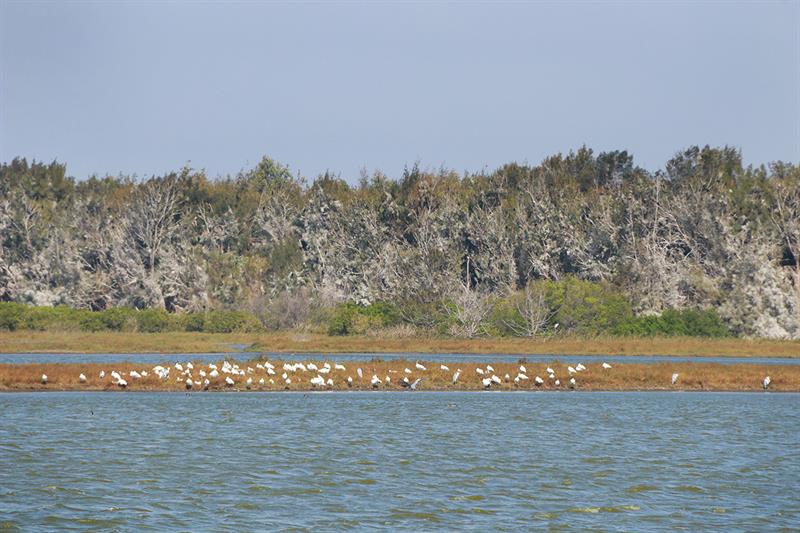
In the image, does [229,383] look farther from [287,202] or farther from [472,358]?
[287,202]

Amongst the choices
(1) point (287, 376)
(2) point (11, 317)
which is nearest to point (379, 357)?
(1) point (287, 376)

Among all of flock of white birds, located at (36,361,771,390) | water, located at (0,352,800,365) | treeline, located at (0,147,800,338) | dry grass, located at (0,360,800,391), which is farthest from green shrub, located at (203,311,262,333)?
flock of white birds, located at (36,361,771,390)

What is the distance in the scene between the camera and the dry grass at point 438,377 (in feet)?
174

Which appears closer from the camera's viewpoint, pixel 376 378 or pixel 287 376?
pixel 376 378

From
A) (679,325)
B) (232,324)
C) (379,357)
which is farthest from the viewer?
(232,324)

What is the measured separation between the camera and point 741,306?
88.5m

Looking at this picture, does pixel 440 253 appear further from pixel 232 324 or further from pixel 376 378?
pixel 376 378

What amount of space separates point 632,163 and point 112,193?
59.1m

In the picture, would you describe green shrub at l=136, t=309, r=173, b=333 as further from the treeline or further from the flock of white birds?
the flock of white birds

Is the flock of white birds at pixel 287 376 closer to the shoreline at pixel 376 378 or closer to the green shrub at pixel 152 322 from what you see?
the shoreline at pixel 376 378

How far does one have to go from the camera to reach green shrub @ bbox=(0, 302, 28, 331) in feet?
300

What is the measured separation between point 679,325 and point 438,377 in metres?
37.0

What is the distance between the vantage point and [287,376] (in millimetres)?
55125

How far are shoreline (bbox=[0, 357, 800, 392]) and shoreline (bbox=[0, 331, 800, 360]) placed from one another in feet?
51.9
